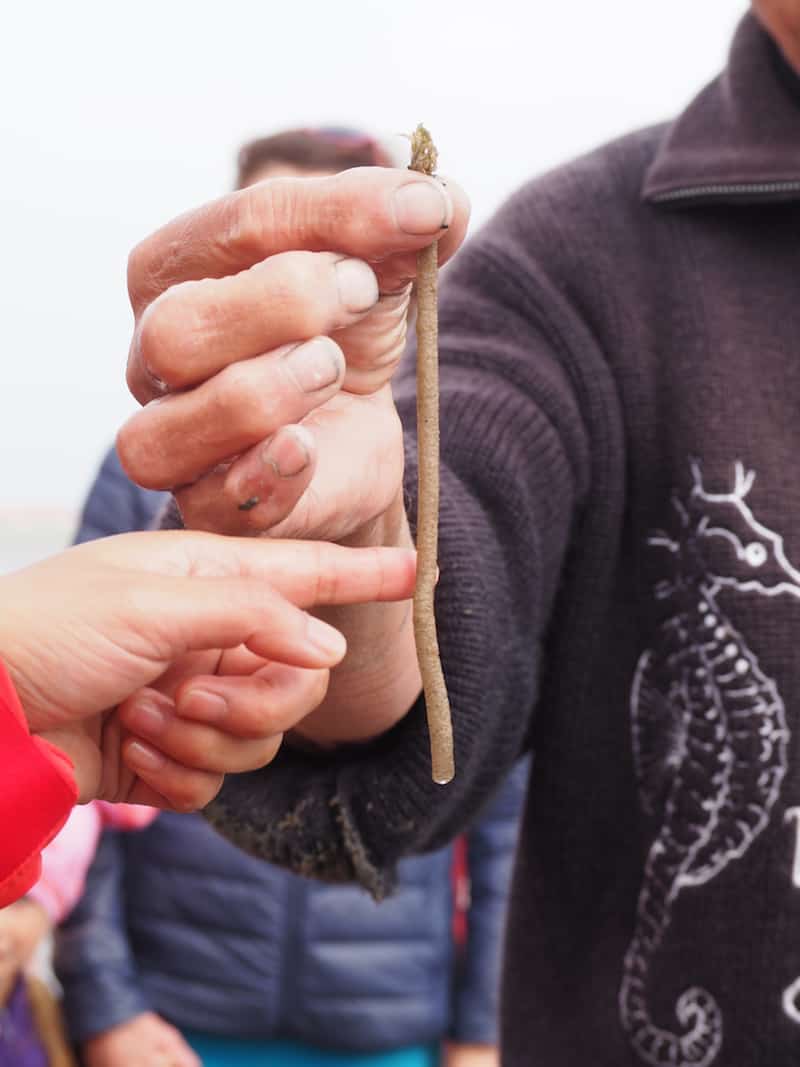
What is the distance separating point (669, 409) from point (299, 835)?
451mm

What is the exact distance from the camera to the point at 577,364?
111 centimetres

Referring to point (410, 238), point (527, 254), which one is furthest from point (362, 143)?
point (410, 238)

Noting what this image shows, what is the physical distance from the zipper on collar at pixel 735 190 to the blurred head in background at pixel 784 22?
0.13m

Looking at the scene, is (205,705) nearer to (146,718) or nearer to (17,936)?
(146,718)

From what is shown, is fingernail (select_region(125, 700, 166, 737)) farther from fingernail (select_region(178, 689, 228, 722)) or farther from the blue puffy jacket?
the blue puffy jacket

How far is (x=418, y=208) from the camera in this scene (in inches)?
27.2

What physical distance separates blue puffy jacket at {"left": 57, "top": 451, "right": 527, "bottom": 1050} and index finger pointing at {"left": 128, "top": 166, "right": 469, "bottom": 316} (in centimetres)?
117

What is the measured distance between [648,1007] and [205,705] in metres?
0.55

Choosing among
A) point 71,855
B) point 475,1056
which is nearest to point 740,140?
point 71,855

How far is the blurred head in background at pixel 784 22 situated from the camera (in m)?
1.13

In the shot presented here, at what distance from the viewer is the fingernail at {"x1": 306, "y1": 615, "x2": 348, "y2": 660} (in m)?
0.70

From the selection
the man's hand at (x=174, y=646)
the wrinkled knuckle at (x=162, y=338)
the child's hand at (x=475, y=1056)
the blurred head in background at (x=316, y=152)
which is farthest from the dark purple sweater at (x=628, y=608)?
the blurred head in background at (x=316, y=152)

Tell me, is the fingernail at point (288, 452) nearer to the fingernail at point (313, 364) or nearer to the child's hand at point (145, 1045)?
the fingernail at point (313, 364)

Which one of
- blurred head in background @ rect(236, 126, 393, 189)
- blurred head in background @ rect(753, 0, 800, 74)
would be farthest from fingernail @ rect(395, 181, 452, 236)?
blurred head in background @ rect(236, 126, 393, 189)
